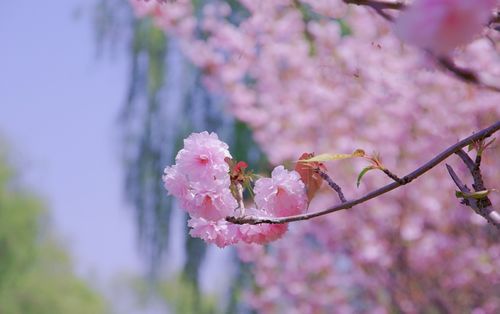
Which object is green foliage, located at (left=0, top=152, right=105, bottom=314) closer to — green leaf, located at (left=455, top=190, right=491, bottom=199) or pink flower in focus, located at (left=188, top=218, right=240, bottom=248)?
pink flower in focus, located at (left=188, top=218, right=240, bottom=248)

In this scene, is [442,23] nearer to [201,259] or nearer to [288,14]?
[288,14]

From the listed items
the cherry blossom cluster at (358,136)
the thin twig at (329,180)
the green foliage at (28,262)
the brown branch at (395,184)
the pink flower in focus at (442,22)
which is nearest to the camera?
the pink flower in focus at (442,22)

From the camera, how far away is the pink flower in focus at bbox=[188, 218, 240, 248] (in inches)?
43.3

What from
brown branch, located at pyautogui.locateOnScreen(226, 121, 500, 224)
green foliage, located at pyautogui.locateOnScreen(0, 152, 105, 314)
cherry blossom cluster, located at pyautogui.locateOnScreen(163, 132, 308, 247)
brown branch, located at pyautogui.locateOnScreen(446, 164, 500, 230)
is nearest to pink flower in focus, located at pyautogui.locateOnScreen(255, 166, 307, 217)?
cherry blossom cluster, located at pyautogui.locateOnScreen(163, 132, 308, 247)

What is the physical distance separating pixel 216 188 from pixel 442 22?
55 cm

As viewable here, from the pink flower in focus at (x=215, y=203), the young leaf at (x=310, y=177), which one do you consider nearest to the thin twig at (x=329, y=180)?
the young leaf at (x=310, y=177)

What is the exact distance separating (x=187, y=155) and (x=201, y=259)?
5.27m

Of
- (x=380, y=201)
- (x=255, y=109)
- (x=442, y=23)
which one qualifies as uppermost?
(x=255, y=109)

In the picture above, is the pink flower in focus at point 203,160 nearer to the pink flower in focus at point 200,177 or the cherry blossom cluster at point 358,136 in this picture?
the pink flower in focus at point 200,177

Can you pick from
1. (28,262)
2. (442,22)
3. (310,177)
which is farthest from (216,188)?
(28,262)

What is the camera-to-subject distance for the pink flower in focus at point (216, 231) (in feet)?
3.61

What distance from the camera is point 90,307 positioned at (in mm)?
11688

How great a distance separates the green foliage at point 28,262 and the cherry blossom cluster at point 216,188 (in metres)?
10.4

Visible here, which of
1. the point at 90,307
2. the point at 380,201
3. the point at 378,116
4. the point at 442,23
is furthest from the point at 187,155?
the point at 90,307
